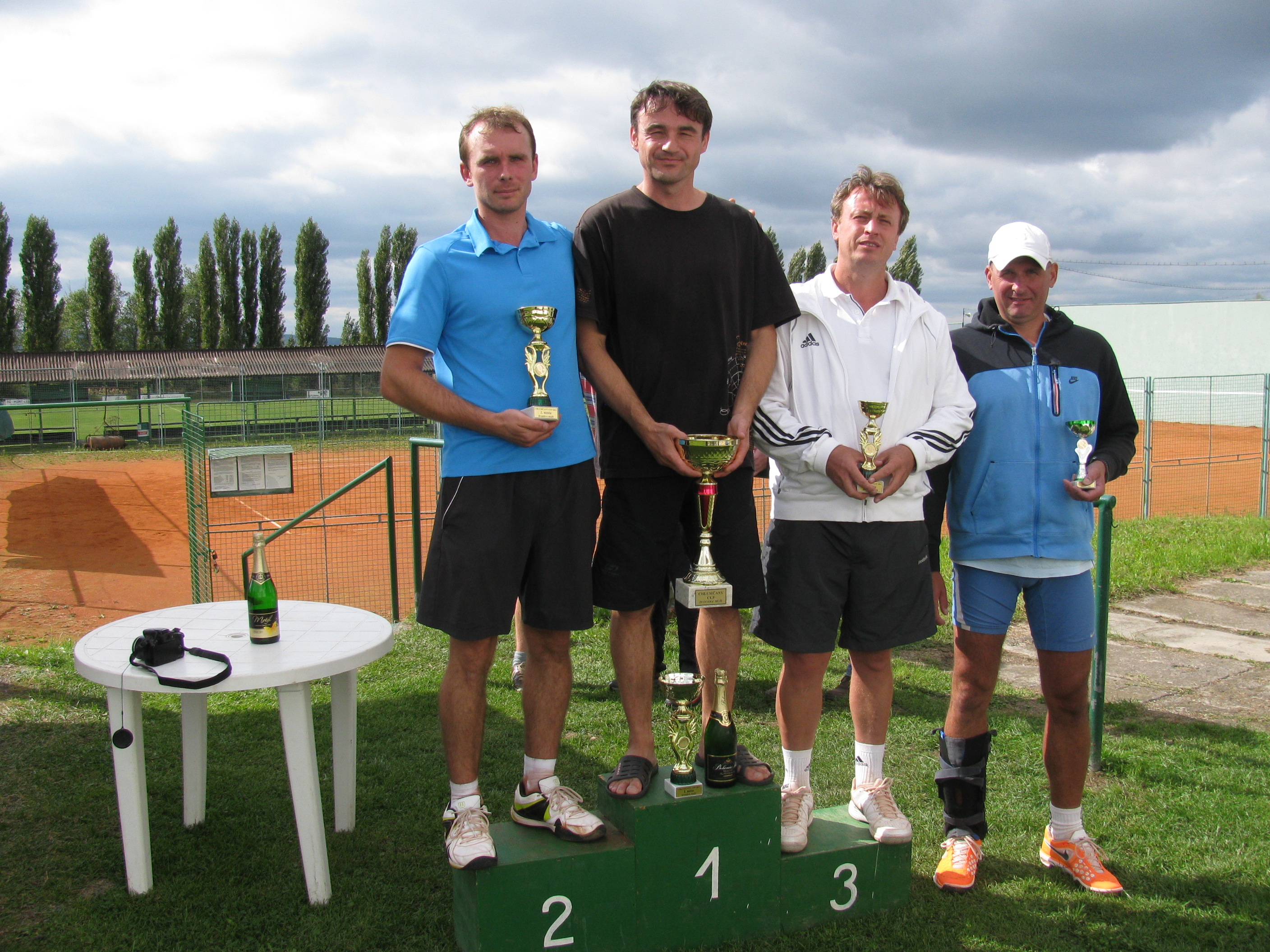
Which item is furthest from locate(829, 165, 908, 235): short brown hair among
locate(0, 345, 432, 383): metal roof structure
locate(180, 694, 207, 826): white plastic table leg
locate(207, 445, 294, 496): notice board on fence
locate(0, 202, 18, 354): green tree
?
locate(0, 202, 18, 354): green tree

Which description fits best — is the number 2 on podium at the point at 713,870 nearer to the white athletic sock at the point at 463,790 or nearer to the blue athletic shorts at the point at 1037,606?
the white athletic sock at the point at 463,790

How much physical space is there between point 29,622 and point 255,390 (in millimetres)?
29733

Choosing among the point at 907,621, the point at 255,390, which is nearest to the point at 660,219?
the point at 907,621

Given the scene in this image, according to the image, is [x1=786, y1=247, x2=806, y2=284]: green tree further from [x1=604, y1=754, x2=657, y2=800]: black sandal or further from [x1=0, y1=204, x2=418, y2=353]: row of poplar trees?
[x1=604, y1=754, x2=657, y2=800]: black sandal

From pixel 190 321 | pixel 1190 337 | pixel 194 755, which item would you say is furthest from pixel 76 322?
pixel 194 755

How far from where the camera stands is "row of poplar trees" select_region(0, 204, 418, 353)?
4453cm

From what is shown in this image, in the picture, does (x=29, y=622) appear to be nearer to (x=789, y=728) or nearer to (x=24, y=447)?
(x=789, y=728)

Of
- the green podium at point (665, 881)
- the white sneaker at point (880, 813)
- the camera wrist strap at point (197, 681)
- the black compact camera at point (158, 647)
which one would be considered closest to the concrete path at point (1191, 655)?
the white sneaker at point (880, 813)

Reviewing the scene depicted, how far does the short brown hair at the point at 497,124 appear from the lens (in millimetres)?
2869

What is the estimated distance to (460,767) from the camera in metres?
2.85

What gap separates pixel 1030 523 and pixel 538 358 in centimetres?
167

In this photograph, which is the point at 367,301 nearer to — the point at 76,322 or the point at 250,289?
the point at 250,289

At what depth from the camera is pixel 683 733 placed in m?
2.79

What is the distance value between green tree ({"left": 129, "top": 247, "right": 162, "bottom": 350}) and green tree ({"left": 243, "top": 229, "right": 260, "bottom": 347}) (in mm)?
4221
